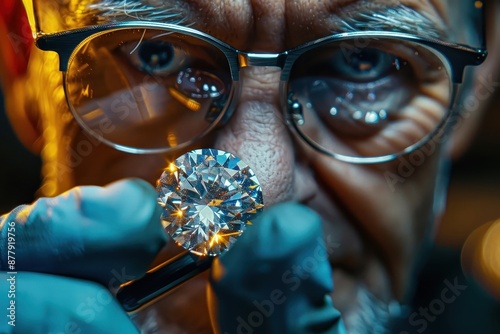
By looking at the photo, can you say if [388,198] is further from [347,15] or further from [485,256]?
[485,256]

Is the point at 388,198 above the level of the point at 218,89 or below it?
below

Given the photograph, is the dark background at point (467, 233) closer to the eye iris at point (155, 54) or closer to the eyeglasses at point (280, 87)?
the eyeglasses at point (280, 87)

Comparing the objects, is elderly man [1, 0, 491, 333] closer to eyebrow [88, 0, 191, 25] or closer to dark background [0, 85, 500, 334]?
eyebrow [88, 0, 191, 25]

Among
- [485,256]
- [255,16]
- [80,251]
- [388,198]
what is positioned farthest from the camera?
[485,256]

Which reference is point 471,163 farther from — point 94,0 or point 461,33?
point 94,0

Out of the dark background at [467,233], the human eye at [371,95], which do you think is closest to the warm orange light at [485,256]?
the dark background at [467,233]

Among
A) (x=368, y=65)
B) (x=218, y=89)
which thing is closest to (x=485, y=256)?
(x=368, y=65)
